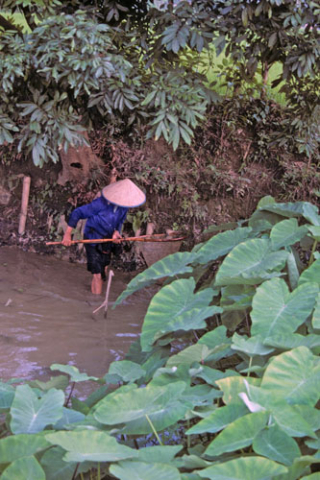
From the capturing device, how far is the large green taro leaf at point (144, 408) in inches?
70.0

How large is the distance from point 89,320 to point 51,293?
0.86m

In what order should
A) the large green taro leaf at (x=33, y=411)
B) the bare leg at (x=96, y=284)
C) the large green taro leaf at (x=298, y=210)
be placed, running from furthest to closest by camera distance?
the bare leg at (x=96, y=284) → the large green taro leaf at (x=298, y=210) → the large green taro leaf at (x=33, y=411)

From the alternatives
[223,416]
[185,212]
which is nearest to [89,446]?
[223,416]

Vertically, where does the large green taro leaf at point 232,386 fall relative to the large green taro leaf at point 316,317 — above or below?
below

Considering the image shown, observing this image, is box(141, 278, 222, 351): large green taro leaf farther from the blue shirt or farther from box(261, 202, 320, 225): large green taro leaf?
the blue shirt

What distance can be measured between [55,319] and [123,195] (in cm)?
138

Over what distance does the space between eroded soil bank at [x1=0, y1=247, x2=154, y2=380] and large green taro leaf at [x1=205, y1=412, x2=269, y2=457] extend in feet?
8.85

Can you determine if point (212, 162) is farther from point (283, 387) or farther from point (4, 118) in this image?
point (283, 387)

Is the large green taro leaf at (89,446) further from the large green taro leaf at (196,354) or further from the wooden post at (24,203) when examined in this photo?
the wooden post at (24,203)

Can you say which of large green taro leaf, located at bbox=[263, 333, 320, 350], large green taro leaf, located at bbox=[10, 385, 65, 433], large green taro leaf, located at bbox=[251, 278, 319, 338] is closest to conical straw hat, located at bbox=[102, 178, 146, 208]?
large green taro leaf, located at bbox=[251, 278, 319, 338]

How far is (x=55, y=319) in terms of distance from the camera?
205 inches

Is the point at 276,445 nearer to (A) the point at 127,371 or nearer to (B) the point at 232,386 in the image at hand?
(B) the point at 232,386

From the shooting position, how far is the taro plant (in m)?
1.56

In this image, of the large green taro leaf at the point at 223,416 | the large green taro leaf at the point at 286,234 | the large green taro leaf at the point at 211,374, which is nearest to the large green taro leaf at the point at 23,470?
the large green taro leaf at the point at 223,416
